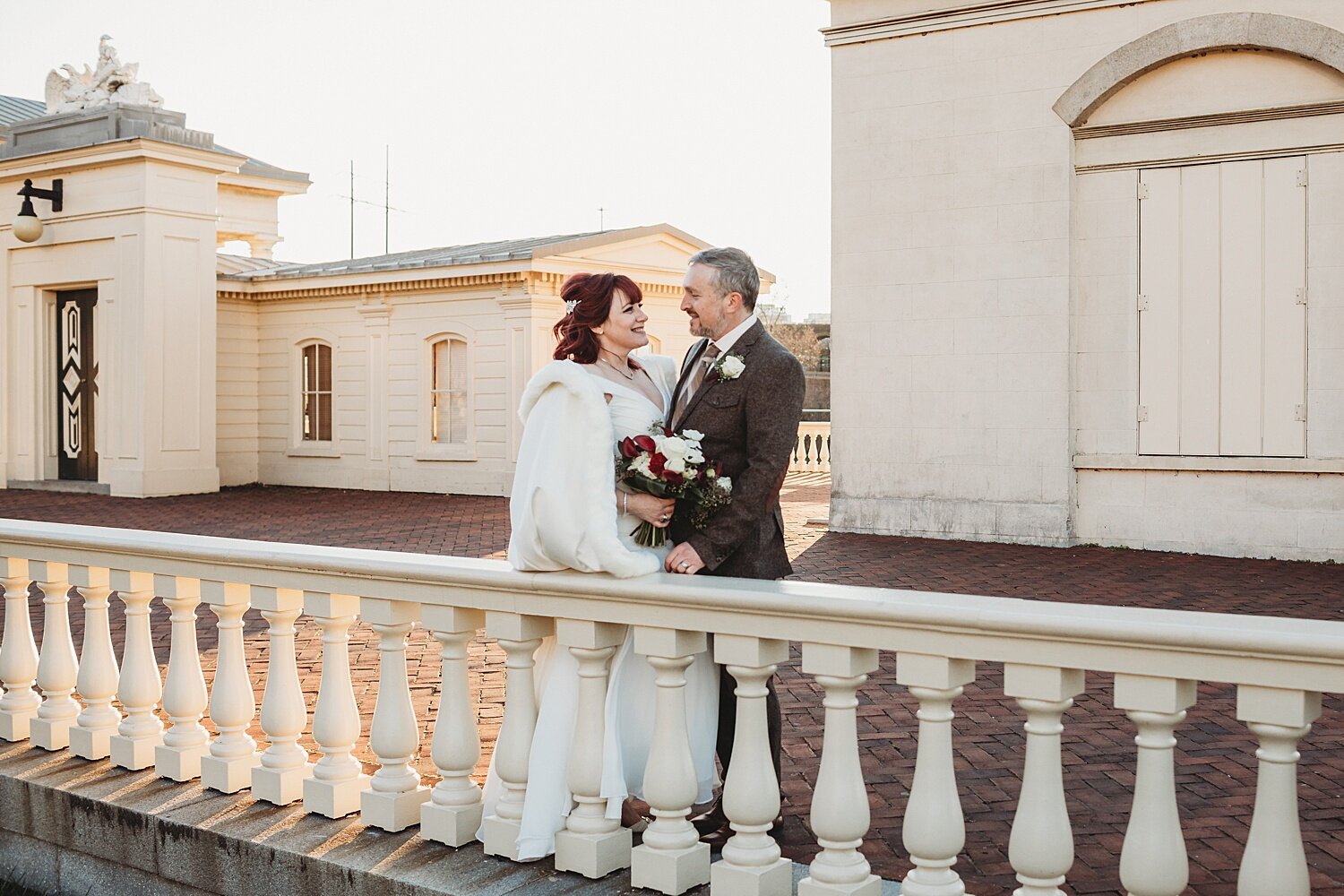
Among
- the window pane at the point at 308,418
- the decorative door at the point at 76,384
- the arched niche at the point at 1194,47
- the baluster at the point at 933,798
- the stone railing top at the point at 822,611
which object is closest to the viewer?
the stone railing top at the point at 822,611

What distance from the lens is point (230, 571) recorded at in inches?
149

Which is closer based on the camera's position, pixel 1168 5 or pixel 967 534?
pixel 1168 5

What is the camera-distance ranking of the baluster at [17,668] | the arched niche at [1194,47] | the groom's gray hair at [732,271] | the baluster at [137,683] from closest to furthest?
the groom's gray hair at [732,271] → the baluster at [137,683] → the baluster at [17,668] → the arched niche at [1194,47]

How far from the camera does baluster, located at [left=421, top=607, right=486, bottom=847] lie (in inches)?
135

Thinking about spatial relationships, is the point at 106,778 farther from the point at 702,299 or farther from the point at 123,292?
the point at 123,292

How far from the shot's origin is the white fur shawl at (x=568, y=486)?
127 inches

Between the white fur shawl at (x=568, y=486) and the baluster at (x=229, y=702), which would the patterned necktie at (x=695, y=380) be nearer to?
the white fur shawl at (x=568, y=486)

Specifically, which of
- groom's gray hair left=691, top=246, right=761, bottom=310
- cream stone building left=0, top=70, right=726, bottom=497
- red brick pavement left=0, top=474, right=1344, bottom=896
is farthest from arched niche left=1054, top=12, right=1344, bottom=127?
groom's gray hair left=691, top=246, right=761, bottom=310

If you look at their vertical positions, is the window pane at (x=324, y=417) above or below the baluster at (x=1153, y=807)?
above

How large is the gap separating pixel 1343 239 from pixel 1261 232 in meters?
0.63

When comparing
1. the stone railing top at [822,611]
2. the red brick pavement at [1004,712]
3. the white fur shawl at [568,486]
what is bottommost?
the red brick pavement at [1004,712]

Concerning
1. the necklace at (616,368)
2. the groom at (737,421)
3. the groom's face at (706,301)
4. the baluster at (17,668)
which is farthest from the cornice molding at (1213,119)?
the baluster at (17,668)

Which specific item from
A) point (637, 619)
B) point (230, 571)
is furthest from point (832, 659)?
point (230, 571)

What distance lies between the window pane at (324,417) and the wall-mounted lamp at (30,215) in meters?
4.66
